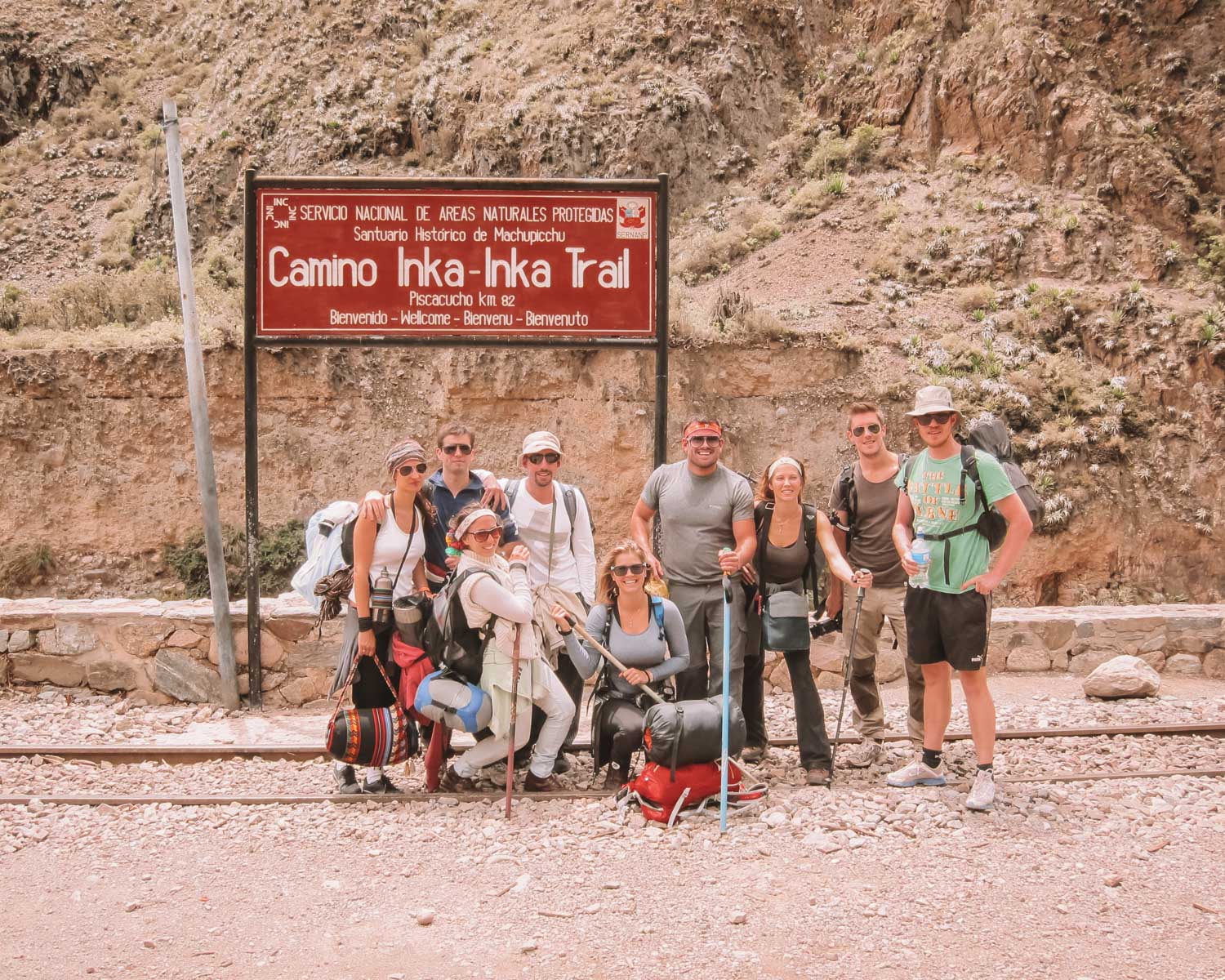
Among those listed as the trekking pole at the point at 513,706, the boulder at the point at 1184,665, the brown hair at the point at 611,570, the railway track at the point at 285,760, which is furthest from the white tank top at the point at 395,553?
the boulder at the point at 1184,665

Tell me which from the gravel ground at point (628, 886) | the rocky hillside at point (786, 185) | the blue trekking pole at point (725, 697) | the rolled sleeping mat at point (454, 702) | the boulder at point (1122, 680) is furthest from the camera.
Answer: the rocky hillside at point (786, 185)

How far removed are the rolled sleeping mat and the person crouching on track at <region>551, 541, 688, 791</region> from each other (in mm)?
537

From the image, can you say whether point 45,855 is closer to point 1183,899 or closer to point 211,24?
point 1183,899

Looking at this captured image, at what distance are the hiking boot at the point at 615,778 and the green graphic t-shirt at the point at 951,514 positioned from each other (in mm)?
1913

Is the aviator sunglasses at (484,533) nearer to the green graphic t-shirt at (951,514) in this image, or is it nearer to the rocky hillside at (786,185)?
the green graphic t-shirt at (951,514)

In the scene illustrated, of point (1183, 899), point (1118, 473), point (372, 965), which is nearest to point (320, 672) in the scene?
point (372, 965)

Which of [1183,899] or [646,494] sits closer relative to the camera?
[1183,899]

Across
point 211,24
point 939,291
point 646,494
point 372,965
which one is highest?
point 211,24

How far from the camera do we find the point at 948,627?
521 cm

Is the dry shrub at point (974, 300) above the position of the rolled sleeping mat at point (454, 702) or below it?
above

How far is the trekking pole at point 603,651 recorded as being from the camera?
5.31 meters

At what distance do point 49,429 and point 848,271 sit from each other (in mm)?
13553

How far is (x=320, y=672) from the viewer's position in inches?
305

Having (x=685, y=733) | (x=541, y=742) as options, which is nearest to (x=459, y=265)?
(x=541, y=742)
